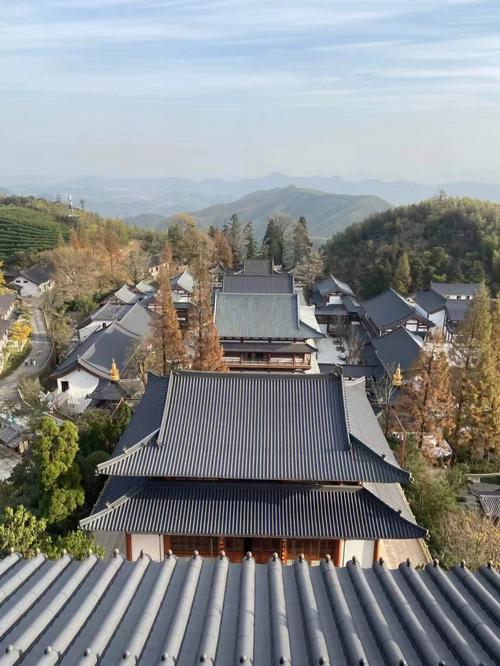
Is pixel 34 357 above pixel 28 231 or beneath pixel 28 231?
beneath

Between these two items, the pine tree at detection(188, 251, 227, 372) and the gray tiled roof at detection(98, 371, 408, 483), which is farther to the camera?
the pine tree at detection(188, 251, 227, 372)

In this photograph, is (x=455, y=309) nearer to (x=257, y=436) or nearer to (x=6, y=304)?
(x=257, y=436)

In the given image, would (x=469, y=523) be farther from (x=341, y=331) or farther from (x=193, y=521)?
(x=341, y=331)

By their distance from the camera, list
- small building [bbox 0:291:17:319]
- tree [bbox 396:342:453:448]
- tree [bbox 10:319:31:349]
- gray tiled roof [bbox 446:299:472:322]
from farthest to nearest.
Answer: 1. small building [bbox 0:291:17:319]
2. gray tiled roof [bbox 446:299:472:322]
3. tree [bbox 10:319:31:349]
4. tree [bbox 396:342:453:448]

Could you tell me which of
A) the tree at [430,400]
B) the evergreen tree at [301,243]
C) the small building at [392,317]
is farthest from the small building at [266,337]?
the evergreen tree at [301,243]

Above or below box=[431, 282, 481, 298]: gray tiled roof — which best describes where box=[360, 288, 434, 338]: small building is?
below

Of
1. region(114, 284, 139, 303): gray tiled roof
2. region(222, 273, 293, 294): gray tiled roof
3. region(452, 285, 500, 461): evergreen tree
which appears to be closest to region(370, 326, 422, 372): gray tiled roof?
region(222, 273, 293, 294): gray tiled roof

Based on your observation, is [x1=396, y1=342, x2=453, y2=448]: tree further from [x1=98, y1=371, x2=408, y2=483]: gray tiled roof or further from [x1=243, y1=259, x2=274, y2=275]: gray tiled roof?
[x1=243, y1=259, x2=274, y2=275]: gray tiled roof

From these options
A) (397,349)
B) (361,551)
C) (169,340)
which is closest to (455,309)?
(397,349)
